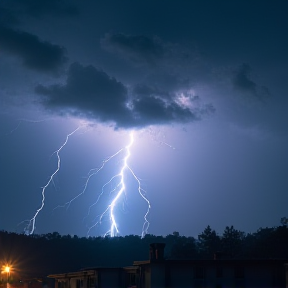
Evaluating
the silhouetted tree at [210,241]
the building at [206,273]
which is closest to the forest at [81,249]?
the silhouetted tree at [210,241]

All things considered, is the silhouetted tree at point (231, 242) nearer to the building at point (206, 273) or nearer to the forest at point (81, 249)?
the forest at point (81, 249)

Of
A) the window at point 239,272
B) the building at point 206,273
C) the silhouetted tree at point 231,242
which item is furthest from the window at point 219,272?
the silhouetted tree at point 231,242

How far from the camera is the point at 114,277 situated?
5081 centimetres

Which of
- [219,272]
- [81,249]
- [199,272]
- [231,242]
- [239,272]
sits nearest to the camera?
[199,272]

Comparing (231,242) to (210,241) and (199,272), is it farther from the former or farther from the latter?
(199,272)

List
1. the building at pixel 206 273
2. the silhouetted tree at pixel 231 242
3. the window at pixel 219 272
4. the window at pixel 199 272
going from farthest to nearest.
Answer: the silhouetted tree at pixel 231 242, the window at pixel 219 272, the window at pixel 199 272, the building at pixel 206 273

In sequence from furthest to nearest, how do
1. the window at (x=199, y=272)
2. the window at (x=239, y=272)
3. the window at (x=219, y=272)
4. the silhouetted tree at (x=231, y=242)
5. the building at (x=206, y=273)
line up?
the silhouetted tree at (x=231, y=242) < the window at (x=239, y=272) < the window at (x=219, y=272) < the window at (x=199, y=272) < the building at (x=206, y=273)

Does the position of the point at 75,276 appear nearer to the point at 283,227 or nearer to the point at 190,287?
the point at 190,287

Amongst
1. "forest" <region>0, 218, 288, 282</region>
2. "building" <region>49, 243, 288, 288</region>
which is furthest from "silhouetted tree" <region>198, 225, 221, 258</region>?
"building" <region>49, 243, 288, 288</region>

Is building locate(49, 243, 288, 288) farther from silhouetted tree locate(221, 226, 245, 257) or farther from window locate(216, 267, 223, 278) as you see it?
silhouetted tree locate(221, 226, 245, 257)

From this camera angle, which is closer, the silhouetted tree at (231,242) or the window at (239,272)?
the window at (239,272)

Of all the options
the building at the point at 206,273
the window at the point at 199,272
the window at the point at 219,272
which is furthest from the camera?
the window at the point at 219,272

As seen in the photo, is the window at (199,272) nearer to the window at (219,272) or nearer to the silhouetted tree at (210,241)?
the window at (219,272)

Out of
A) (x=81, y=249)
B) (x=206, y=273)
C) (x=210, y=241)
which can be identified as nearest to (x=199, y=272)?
(x=206, y=273)
